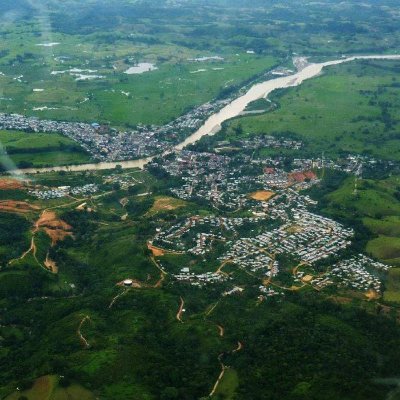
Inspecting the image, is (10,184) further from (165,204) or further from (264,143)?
(264,143)

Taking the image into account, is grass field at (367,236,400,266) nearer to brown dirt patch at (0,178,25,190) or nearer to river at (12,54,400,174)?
river at (12,54,400,174)

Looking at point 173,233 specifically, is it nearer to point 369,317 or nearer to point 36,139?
point 369,317

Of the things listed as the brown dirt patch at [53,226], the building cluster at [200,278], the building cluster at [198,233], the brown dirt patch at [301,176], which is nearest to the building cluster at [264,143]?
the brown dirt patch at [301,176]

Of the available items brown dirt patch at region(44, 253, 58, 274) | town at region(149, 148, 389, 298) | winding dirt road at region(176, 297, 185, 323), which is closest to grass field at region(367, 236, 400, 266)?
town at region(149, 148, 389, 298)

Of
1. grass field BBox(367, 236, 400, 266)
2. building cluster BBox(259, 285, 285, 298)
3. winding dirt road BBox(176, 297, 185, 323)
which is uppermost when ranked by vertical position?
winding dirt road BBox(176, 297, 185, 323)

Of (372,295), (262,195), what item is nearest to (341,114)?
(262,195)

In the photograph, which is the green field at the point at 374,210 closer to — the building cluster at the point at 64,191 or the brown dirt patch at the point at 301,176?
the brown dirt patch at the point at 301,176
